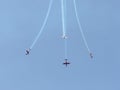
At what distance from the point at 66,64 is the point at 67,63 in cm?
61

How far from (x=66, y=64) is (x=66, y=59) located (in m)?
3.41

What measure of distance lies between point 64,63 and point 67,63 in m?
0.99

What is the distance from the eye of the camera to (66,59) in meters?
58.0

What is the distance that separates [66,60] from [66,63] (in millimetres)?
2270

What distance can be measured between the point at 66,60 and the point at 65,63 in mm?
2471

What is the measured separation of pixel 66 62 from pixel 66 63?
0.75 metres

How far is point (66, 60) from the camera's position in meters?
57.3

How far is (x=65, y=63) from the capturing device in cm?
5497

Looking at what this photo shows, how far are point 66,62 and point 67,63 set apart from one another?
0.72 metres

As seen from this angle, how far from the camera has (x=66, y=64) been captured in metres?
54.8

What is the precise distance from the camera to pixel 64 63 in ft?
180

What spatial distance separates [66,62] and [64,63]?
122 centimetres
